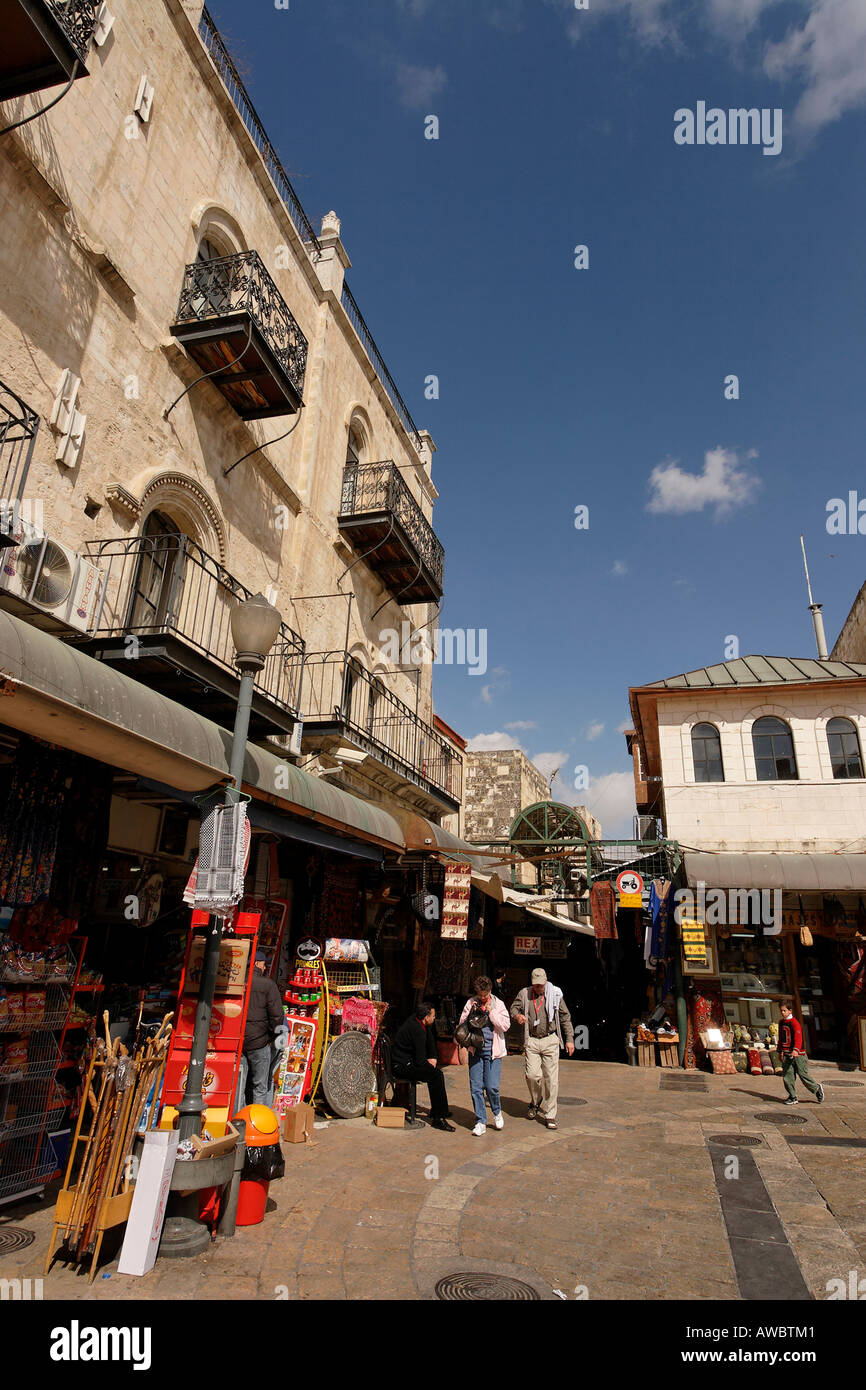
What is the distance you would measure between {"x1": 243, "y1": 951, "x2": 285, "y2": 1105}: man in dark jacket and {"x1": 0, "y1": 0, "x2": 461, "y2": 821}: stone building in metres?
3.54

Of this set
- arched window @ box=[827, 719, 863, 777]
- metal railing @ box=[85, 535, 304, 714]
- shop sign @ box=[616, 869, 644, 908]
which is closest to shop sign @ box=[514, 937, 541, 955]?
shop sign @ box=[616, 869, 644, 908]

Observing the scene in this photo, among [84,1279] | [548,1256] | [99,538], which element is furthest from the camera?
[99,538]

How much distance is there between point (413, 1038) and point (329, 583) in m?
9.35

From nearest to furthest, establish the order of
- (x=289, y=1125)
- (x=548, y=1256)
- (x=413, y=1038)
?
(x=548, y=1256)
(x=289, y=1125)
(x=413, y=1038)

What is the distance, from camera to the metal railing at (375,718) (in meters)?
14.3

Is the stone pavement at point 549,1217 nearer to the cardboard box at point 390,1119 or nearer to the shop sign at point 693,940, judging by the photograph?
the cardboard box at point 390,1119

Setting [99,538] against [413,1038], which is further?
[413,1038]

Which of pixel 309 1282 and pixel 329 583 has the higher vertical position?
pixel 329 583

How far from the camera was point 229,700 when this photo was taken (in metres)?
9.34

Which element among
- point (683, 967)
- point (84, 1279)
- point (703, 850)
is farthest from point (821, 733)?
point (84, 1279)

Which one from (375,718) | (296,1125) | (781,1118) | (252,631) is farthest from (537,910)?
(252,631)

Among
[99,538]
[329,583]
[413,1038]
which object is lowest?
[413,1038]

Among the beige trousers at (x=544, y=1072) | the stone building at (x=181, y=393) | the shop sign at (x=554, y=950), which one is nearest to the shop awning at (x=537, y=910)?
the shop sign at (x=554, y=950)
